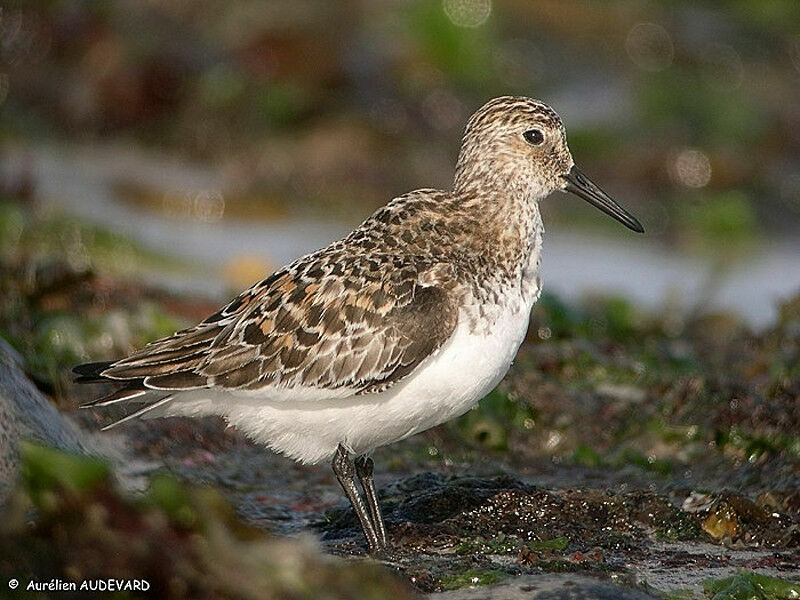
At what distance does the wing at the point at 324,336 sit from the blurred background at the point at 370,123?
594cm

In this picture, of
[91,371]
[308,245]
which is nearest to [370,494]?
[91,371]

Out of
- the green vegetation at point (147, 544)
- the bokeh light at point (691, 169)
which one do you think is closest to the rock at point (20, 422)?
the green vegetation at point (147, 544)

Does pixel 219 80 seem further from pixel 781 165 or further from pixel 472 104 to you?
pixel 781 165

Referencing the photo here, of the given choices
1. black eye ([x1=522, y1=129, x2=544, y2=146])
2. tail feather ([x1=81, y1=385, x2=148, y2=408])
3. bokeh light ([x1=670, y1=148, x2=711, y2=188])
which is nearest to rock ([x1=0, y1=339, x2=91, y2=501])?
tail feather ([x1=81, y1=385, x2=148, y2=408])

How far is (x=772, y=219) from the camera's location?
14273 millimetres

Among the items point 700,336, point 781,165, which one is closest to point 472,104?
point 781,165

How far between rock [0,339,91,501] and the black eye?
2485 millimetres

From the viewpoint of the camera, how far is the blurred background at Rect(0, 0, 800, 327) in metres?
12.9

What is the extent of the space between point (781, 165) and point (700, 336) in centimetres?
607

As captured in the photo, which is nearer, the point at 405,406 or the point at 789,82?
the point at 405,406

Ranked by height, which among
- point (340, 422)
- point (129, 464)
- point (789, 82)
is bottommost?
point (129, 464)

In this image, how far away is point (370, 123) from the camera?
48.4ft

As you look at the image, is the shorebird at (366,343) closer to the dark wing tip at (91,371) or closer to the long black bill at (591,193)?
the dark wing tip at (91,371)

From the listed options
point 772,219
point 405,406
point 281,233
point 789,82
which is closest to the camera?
point 405,406
